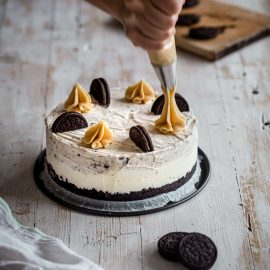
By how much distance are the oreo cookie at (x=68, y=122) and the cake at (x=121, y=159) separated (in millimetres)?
11

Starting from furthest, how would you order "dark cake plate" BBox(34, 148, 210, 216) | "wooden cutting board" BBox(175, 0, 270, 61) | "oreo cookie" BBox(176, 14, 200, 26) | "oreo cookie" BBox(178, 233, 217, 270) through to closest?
"oreo cookie" BBox(176, 14, 200, 26) < "wooden cutting board" BBox(175, 0, 270, 61) < "dark cake plate" BBox(34, 148, 210, 216) < "oreo cookie" BBox(178, 233, 217, 270)

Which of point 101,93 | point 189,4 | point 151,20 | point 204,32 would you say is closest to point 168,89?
point 101,93

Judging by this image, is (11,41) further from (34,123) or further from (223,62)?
(223,62)

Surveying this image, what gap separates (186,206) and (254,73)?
1.21 m

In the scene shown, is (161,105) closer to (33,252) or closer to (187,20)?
(33,252)

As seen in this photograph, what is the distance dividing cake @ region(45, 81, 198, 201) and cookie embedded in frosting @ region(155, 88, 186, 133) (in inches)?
0.8

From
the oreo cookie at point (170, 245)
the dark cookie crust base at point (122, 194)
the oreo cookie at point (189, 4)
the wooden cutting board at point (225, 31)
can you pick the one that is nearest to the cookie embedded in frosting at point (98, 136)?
the dark cookie crust base at point (122, 194)

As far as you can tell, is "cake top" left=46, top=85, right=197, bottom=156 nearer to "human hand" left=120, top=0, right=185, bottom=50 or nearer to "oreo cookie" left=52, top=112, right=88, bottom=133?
"oreo cookie" left=52, top=112, right=88, bottom=133

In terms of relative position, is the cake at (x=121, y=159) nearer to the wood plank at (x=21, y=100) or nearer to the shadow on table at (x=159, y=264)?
the wood plank at (x=21, y=100)

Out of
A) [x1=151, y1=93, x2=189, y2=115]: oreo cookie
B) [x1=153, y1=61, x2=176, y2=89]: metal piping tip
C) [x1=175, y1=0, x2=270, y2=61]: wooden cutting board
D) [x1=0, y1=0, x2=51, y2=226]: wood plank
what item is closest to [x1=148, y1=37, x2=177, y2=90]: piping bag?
[x1=153, y1=61, x2=176, y2=89]: metal piping tip

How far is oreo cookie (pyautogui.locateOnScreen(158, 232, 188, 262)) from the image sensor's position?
2273 millimetres

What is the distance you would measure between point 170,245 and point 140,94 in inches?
27.4

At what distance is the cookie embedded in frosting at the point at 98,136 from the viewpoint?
244cm

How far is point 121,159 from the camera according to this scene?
Answer: 7.88 ft
